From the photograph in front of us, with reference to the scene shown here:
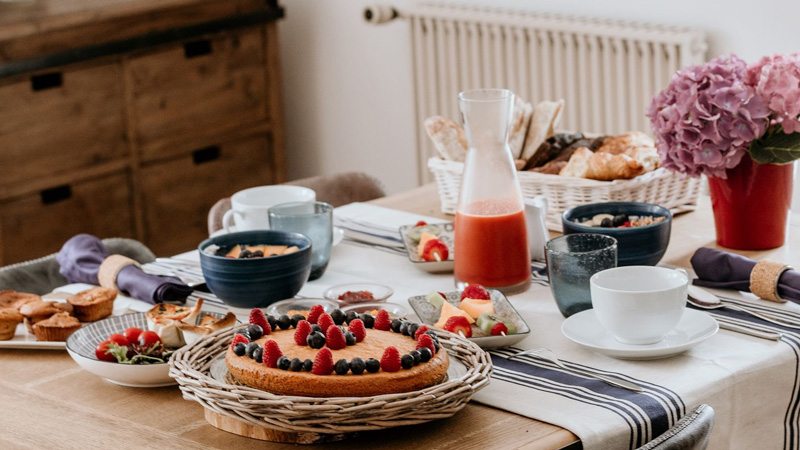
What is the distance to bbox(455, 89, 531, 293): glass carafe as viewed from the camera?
1555 millimetres

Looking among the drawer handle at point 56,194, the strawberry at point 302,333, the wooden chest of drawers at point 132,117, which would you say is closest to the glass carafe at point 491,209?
the strawberry at point 302,333

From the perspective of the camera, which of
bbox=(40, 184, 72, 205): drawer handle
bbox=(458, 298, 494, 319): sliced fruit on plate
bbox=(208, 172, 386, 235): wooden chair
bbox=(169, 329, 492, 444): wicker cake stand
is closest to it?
bbox=(169, 329, 492, 444): wicker cake stand

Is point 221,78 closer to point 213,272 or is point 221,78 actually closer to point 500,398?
point 213,272

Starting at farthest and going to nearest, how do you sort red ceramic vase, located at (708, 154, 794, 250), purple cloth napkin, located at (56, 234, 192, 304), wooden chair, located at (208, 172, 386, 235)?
wooden chair, located at (208, 172, 386, 235)
red ceramic vase, located at (708, 154, 794, 250)
purple cloth napkin, located at (56, 234, 192, 304)

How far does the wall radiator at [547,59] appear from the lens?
3123mm

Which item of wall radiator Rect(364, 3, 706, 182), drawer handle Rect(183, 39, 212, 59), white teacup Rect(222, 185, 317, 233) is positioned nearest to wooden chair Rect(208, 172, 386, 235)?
white teacup Rect(222, 185, 317, 233)

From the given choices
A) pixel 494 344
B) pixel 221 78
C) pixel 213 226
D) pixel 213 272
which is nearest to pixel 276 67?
pixel 221 78

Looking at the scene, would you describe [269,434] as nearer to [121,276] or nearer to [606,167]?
[121,276]

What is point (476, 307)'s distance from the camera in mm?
1438

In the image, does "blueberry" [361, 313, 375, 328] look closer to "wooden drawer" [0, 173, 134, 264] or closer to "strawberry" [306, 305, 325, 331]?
"strawberry" [306, 305, 325, 331]

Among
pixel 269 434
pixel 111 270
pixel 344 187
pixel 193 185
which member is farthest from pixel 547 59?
pixel 269 434

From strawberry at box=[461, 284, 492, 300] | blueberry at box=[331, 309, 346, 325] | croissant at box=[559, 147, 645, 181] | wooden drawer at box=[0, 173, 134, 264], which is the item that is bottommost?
wooden drawer at box=[0, 173, 134, 264]

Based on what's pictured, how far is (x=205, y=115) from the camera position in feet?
12.4

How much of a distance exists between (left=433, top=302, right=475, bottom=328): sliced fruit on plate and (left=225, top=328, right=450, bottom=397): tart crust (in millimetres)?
196
